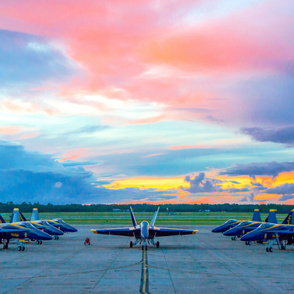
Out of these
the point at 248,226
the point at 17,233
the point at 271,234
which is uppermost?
the point at 248,226

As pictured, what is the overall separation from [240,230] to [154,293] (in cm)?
4471

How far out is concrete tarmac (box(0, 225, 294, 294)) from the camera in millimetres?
26078

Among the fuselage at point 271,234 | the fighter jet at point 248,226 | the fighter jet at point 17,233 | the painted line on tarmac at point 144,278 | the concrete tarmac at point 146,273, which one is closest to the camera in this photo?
the painted line on tarmac at point 144,278

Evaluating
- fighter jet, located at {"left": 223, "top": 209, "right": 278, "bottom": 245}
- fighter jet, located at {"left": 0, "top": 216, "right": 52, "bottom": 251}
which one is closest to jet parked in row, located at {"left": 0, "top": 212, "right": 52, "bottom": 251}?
fighter jet, located at {"left": 0, "top": 216, "right": 52, "bottom": 251}

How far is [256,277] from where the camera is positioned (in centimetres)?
3077

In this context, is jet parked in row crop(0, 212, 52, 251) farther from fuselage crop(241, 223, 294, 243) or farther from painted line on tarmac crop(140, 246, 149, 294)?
fuselage crop(241, 223, 294, 243)

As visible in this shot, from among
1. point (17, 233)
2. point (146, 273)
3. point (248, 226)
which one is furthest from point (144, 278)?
point (248, 226)

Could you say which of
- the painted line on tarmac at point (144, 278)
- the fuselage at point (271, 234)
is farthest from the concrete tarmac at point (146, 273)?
the fuselage at point (271, 234)

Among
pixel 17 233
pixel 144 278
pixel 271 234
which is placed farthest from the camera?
pixel 271 234

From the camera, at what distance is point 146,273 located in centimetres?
3234

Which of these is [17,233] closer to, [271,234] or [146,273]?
[146,273]

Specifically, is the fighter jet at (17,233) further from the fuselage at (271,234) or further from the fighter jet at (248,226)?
the fighter jet at (248,226)

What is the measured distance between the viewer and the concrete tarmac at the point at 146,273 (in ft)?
85.6

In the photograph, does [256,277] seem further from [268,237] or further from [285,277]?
[268,237]
